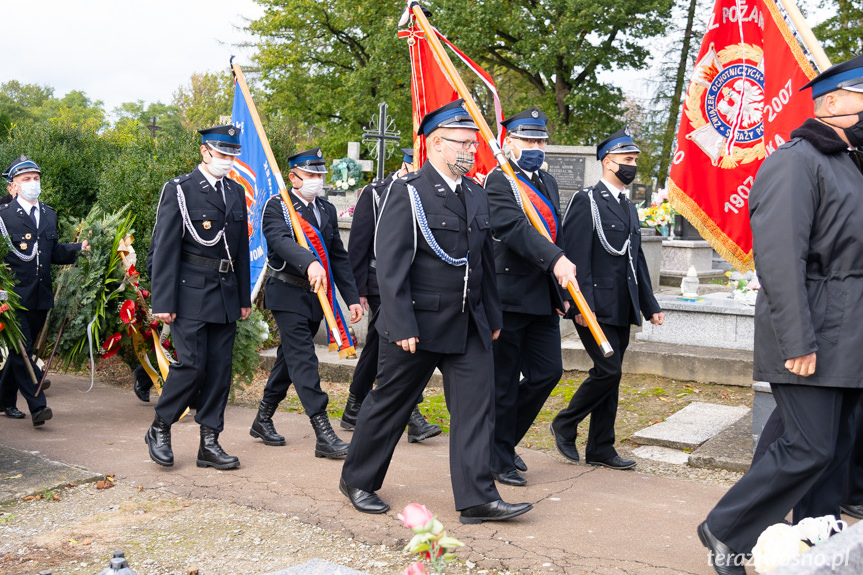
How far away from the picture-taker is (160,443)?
5.72 m

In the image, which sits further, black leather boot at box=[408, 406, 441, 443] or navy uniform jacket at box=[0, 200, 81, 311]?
navy uniform jacket at box=[0, 200, 81, 311]

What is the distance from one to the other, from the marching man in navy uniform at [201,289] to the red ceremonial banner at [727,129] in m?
3.03

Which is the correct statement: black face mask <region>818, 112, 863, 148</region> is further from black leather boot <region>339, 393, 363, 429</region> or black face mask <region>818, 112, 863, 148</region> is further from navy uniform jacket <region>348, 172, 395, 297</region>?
black leather boot <region>339, 393, 363, 429</region>

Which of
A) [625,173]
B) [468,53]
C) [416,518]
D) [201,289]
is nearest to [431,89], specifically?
[625,173]

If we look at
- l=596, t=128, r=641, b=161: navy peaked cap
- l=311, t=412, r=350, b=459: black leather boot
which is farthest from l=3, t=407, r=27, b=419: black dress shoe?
l=596, t=128, r=641, b=161: navy peaked cap

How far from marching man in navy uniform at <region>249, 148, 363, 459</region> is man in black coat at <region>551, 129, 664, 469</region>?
164 centimetres

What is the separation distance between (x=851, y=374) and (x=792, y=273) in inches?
17.7

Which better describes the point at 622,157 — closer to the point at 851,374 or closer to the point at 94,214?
the point at 851,374

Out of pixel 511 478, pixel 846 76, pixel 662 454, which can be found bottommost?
pixel 662 454

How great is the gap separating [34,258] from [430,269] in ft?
14.4

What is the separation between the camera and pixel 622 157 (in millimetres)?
5727

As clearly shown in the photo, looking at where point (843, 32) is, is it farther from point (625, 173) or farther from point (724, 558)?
point (724, 558)

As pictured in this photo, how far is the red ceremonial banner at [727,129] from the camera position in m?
5.98

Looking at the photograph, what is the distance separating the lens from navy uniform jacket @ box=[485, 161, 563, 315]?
16.9 feet
